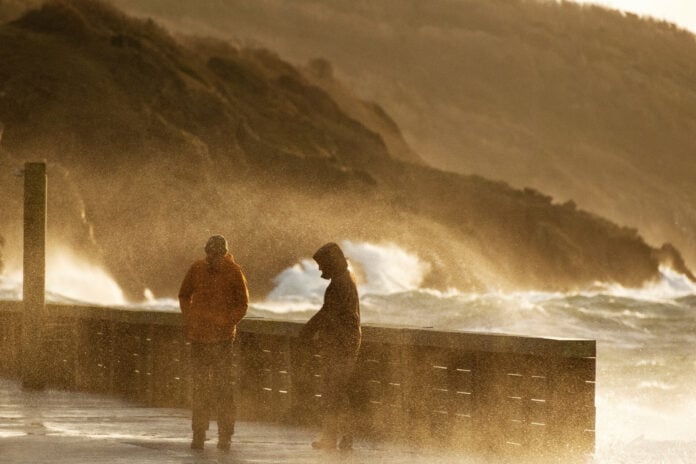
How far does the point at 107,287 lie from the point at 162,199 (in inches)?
1156

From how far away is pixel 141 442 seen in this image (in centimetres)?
1328

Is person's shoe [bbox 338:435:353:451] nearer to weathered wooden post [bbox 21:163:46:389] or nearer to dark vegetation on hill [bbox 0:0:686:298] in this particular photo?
weathered wooden post [bbox 21:163:46:389]

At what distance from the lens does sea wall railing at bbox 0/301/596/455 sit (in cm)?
1255

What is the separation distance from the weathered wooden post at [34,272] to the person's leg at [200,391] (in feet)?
23.8

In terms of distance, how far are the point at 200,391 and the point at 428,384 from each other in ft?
7.52

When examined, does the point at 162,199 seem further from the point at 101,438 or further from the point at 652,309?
the point at 101,438

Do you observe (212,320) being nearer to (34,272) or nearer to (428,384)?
(428,384)

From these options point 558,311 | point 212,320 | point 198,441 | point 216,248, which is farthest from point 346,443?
point 558,311

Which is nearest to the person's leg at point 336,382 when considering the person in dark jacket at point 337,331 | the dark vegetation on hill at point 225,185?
the person in dark jacket at point 337,331

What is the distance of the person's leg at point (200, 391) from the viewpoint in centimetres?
1255

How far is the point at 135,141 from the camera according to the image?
17838 cm

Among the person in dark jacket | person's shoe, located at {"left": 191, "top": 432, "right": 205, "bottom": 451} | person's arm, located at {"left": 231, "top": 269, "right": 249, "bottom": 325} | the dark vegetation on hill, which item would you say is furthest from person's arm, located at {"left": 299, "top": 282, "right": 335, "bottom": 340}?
the dark vegetation on hill

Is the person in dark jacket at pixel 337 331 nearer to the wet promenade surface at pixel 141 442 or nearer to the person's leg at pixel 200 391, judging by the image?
the wet promenade surface at pixel 141 442

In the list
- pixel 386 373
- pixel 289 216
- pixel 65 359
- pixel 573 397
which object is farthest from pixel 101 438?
pixel 289 216
